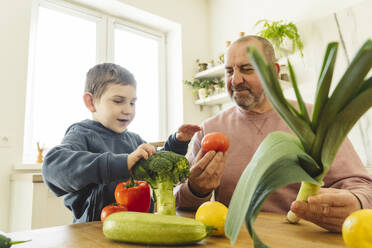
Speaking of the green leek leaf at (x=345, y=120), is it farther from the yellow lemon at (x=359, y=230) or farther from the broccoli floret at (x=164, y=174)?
the broccoli floret at (x=164, y=174)

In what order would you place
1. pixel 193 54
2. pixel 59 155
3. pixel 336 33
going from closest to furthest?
pixel 59 155, pixel 336 33, pixel 193 54

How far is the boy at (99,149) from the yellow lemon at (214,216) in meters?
0.23

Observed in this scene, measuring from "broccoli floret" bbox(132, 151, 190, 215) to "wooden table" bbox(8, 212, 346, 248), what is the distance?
0.16 metres

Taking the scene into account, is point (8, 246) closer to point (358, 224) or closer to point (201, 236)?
point (201, 236)

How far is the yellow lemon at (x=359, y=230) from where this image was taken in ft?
1.49

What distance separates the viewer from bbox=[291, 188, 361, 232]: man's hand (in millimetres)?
546

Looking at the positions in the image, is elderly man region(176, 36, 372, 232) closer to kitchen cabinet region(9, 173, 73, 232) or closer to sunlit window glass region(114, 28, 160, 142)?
kitchen cabinet region(9, 173, 73, 232)

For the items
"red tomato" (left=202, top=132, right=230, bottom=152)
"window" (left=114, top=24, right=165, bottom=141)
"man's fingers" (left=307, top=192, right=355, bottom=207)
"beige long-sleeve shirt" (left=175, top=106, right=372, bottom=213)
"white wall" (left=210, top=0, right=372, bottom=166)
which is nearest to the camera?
"man's fingers" (left=307, top=192, right=355, bottom=207)

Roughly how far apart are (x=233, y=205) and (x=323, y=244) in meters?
0.34

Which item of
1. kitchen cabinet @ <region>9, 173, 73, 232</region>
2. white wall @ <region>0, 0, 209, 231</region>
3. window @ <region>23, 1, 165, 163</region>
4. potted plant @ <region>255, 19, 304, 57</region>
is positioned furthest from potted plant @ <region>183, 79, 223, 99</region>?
kitchen cabinet @ <region>9, 173, 73, 232</region>

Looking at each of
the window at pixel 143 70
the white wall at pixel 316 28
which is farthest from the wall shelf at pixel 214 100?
the white wall at pixel 316 28

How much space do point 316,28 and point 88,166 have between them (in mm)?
2792

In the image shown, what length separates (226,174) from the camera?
1207mm

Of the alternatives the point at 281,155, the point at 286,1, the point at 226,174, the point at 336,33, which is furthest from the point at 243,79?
the point at 286,1
